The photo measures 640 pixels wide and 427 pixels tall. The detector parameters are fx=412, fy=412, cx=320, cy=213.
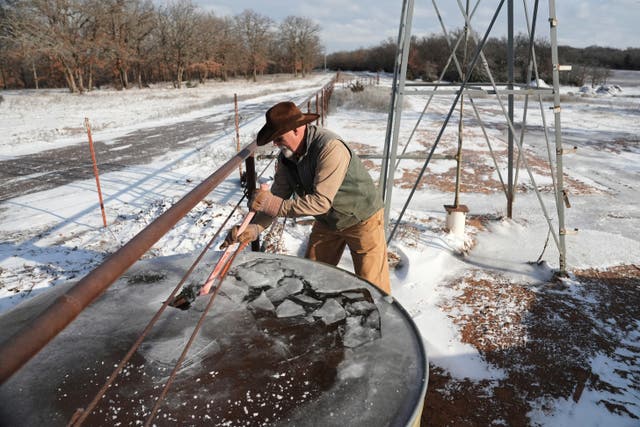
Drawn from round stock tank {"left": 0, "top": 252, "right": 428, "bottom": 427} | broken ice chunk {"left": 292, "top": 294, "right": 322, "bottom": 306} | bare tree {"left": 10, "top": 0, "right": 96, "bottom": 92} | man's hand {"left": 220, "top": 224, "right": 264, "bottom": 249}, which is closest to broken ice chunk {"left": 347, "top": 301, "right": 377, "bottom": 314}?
round stock tank {"left": 0, "top": 252, "right": 428, "bottom": 427}

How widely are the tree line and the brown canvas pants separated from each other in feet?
116

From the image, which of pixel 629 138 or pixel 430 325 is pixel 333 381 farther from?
pixel 629 138

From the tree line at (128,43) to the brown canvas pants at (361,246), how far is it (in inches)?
1392

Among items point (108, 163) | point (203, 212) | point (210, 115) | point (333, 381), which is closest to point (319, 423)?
point (333, 381)

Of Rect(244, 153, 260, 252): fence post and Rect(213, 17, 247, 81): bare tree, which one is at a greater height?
Rect(213, 17, 247, 81): bare tree

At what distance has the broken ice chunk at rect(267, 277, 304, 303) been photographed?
7.85 ft

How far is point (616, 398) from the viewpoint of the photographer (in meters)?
2.83

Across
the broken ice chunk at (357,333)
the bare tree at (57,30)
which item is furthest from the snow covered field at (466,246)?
the bare tree at (57,30)

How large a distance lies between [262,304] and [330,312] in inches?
15.4

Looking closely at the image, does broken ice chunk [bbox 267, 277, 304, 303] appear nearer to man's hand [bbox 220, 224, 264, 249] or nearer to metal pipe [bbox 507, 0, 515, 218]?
man's hand [bbox 220, 224, 264, 249]

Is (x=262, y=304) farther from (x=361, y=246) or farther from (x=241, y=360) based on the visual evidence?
(x=361, y=246)

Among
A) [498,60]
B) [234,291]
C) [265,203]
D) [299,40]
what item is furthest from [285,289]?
[299,40]

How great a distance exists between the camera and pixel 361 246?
312cm

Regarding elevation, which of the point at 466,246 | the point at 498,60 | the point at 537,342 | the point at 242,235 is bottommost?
the point at 537,342
